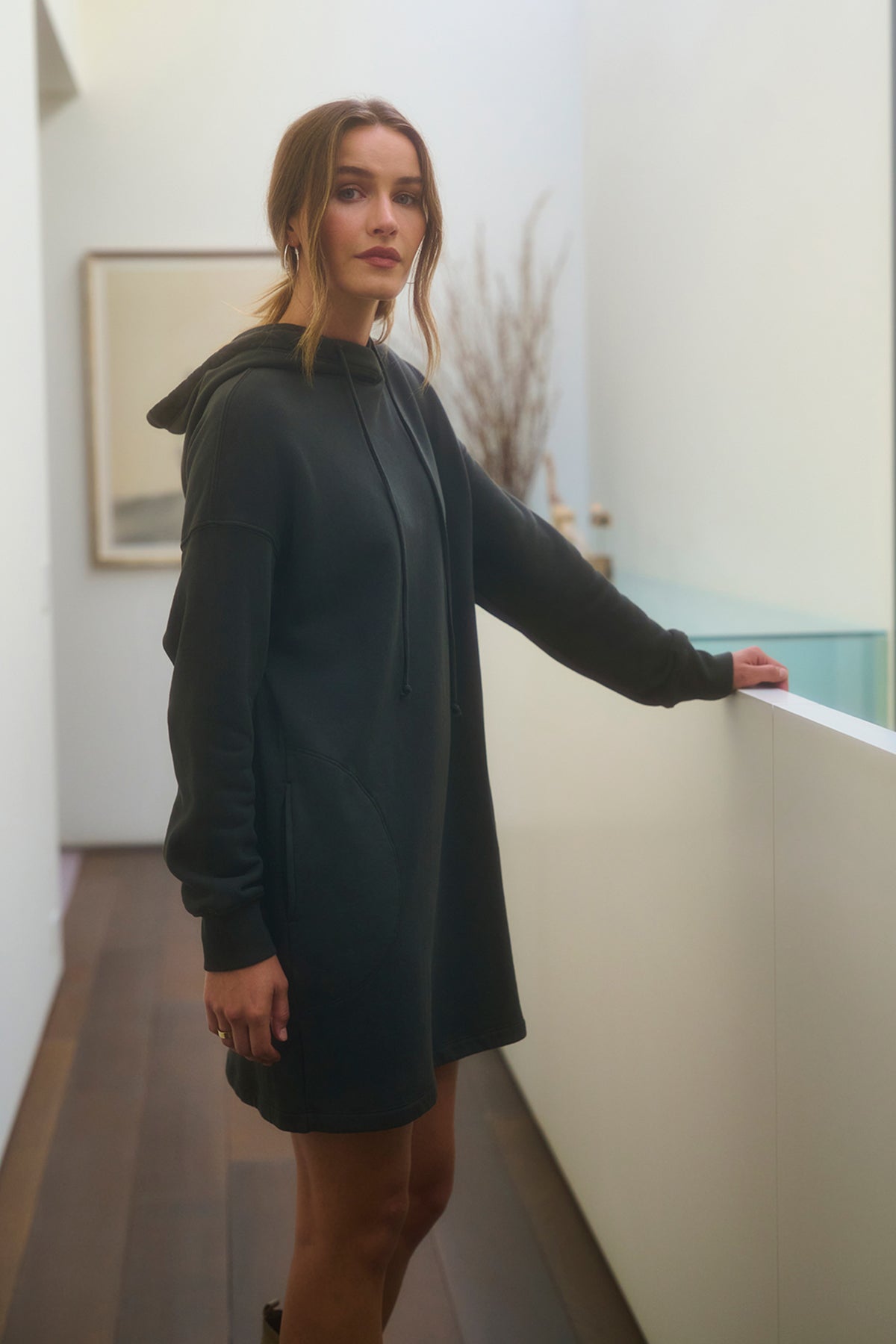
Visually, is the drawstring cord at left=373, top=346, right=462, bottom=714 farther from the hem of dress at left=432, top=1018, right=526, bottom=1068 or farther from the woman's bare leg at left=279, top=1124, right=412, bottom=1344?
the woman's bare leg at left=279, top=1124, right=412, bottom=1344

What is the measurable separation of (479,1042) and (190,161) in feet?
14.2

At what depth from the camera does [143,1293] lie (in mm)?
2078

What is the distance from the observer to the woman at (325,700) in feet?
3.94

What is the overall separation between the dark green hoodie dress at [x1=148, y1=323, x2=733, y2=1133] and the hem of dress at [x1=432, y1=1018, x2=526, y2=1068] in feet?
0.27

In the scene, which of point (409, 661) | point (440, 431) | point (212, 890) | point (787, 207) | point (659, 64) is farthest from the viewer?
point (659, 64)

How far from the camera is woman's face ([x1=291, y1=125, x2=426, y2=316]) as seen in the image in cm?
127

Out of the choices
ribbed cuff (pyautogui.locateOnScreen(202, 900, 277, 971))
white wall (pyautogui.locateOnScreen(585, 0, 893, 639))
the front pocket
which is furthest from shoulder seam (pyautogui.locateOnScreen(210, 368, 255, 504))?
white wall (pyautogui.locateOnScreen(585, 0, 893, 639))

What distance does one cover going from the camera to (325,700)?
1.25 metres

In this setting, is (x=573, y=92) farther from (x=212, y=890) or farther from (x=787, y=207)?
(x=212, y=890)

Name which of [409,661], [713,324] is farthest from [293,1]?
[409,661]

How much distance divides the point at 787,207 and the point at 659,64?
1208 millimetres

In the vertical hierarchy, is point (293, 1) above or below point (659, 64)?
above

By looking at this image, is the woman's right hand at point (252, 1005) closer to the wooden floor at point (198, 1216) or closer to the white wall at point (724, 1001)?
the white wall at point (724, 1001)

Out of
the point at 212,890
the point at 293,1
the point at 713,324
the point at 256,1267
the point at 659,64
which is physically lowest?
the point at 256,1267
